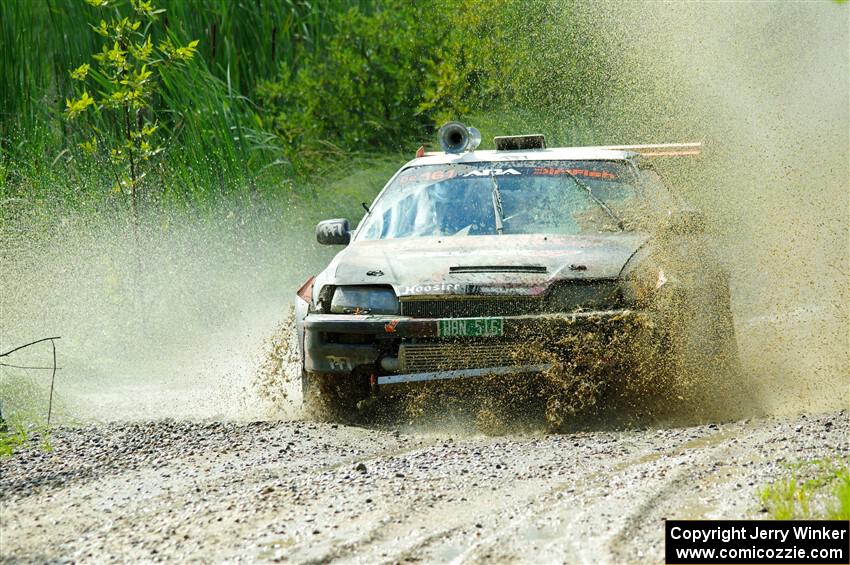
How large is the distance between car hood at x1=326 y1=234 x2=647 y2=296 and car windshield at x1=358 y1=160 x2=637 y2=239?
25 cm

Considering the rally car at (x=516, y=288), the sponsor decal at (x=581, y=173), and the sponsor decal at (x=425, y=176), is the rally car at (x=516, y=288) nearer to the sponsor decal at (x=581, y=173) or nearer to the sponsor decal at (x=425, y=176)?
the sponsor decal at (x=581, y=173)

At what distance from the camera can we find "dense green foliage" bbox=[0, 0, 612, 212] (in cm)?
1207

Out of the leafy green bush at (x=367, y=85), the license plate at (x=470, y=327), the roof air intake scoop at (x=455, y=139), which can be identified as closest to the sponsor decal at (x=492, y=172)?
the roof air intake scoop at (x=455, y=139)

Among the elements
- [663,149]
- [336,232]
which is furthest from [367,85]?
[336,232]

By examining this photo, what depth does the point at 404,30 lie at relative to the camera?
14961 mm

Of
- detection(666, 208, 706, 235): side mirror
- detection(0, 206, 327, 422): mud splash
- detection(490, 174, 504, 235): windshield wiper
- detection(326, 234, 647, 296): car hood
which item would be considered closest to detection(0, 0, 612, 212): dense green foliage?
detection(0, 206, 327, 422): mud splash

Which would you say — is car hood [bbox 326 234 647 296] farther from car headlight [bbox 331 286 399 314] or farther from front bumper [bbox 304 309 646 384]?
front bumper [bbox 304 309 646 384]

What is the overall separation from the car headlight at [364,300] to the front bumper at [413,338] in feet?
0.22

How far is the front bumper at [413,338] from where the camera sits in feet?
21.5

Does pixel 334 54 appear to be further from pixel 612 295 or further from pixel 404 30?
pixel 612 295

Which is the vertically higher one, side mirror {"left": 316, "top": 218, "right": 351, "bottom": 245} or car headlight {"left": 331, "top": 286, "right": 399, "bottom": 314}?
side mirror {"left": 316, "top": 218, "right": 351, "bottom": 245}

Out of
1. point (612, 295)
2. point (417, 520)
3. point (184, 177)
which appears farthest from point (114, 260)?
point (417, 520)

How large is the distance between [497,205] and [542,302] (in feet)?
4.38

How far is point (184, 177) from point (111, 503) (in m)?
7.33
